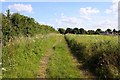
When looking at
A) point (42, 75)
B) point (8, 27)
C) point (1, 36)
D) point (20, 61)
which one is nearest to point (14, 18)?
point (8, 27)

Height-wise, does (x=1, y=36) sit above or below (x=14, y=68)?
above

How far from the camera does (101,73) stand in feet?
40.6

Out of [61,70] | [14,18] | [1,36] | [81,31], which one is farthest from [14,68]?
[81,31]

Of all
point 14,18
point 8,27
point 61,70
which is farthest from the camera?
point 14,18

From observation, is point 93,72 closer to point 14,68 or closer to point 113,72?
point 113,72

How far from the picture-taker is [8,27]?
1809cm

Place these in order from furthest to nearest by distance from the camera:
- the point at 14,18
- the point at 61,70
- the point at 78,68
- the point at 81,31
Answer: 1. the point at 81,31
2. the point at 14,18
3. the point at 78,68
4. the point at 61,70

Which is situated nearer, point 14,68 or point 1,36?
point 14,68

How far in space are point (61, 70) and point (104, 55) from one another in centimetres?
237

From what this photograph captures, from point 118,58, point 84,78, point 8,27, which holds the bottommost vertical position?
point 84,78

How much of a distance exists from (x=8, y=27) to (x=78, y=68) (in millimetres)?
5434

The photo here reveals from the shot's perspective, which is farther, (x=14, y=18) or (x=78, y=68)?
(x=14, y=18)

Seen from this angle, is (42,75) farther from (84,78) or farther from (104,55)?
(104,55)

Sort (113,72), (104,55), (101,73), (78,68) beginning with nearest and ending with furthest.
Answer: (113,72) → (101,73) → (104,55) → (78,68)
